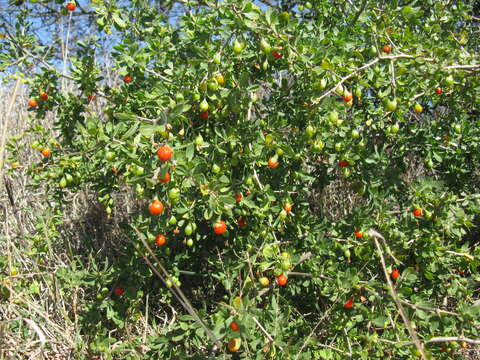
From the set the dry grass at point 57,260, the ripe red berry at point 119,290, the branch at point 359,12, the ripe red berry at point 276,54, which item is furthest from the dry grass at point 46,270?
the branch at point 359,12

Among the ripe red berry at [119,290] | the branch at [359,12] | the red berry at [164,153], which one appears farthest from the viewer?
the ripe red berry at [119,290]

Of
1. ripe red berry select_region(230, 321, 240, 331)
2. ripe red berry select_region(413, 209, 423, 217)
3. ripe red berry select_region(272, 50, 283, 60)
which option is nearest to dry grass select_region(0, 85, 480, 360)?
ripe red berry select_region(413, 209, 423, 217)

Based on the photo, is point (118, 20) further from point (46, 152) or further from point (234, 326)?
point (234, 326)

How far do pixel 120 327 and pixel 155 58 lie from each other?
4.79 ft

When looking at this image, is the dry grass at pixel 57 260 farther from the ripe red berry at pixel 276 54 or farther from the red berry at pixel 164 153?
the ripe red berry at pixel 276 54

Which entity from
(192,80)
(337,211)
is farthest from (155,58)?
(337,211)

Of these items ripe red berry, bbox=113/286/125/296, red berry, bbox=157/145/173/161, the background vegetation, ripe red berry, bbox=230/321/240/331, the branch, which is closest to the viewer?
red berry, bbox=157/145/173/161

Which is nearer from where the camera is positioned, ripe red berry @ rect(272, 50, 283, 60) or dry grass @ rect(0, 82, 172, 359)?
ripe red berry @ rect(272, 50, 283, 60)

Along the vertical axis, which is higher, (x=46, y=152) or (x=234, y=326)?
(x=46, y=152)

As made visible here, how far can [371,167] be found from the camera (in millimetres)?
2227

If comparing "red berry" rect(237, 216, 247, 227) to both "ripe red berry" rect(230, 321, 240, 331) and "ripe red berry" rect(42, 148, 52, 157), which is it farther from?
"ripe red berry" rect(42, 148, 52, 157)

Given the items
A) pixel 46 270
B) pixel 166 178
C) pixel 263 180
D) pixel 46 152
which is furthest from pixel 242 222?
pixel 46 270

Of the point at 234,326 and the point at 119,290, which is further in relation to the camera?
the point at 119,290

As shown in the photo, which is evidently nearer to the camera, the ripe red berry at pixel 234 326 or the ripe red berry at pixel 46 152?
the ripe red berry at pixel 234 326
